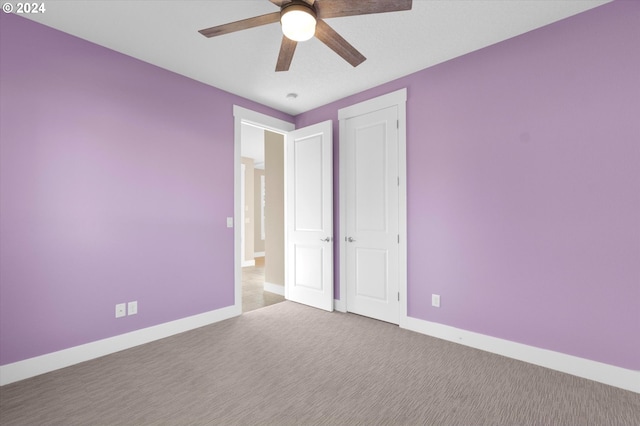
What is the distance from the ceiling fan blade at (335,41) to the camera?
1839 millimetres

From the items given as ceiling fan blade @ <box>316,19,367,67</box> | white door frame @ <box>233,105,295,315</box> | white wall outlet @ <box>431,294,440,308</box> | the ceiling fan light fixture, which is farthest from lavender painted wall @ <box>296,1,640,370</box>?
white door frame @ <box>233,105,295,315</box>

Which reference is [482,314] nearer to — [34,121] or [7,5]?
[34,121]

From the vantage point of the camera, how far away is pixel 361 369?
2.33 meters

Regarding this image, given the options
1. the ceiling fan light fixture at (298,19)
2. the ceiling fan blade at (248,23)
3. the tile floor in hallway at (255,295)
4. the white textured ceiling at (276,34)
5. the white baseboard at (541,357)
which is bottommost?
the tile floor in hallway at (255,295)

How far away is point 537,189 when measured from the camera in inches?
95.0

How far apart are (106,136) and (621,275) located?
14.1 feet

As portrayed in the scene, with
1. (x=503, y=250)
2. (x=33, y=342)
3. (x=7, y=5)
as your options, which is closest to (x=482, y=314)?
(x=503, y=250)

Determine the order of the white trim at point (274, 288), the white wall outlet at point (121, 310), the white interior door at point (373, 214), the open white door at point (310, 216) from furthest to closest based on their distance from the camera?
the white trim at point (274, 288) < the open white door at point (310, 216) < the white interior door at point (373, 214) < the white wall outlet at point (121, 310)

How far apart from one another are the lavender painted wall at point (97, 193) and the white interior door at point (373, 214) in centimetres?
162

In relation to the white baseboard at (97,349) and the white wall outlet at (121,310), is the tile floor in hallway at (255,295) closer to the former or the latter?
the white baseboard at (97,349)

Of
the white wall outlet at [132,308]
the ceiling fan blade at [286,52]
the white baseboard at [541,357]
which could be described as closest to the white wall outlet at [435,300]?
the white baseboard at [541,357]

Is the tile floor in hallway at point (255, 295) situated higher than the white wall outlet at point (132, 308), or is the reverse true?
the white wall outlet at point (132, 308)

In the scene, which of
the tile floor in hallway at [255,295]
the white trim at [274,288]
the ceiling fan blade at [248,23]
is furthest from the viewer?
the white trim at [274,288]

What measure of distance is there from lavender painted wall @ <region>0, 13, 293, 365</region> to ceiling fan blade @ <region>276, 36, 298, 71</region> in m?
1.55
